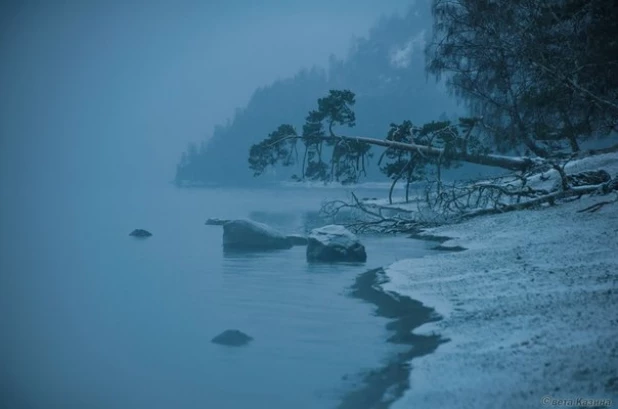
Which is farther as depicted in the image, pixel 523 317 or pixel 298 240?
pixel 298 240

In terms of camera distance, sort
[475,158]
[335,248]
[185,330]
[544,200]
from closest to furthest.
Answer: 1. [185,330]
2. [544,200]
3. [335,248]
4. [475,158]

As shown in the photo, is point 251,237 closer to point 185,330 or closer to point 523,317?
point 185,330

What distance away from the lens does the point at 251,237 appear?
18.2m

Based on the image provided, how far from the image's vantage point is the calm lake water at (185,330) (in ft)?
20.6

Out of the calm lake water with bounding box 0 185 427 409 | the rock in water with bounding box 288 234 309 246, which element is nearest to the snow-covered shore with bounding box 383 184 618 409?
the calm lake water with bounding box 0 185 427 409

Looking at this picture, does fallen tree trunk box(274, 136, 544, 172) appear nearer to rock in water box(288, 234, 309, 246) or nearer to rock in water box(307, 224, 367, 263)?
rock in water box(288, 234, 309, 246)

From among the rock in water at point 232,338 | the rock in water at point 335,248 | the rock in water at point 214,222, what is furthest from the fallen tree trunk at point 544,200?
the rock in water at point 214,222

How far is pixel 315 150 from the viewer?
19156 millimetres

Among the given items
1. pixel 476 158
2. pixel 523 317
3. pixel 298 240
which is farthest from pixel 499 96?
pixel 523 317

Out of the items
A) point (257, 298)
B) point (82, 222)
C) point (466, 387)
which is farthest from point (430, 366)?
point (82, 222)

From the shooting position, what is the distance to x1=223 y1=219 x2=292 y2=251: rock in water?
17688mm

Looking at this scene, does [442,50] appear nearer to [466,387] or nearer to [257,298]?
[257,298]

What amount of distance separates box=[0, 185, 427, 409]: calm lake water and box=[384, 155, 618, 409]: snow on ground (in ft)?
3.25

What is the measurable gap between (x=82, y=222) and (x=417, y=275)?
2686 centimetres
